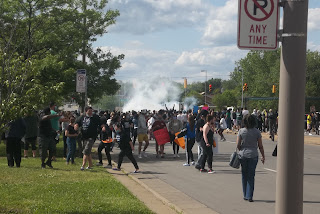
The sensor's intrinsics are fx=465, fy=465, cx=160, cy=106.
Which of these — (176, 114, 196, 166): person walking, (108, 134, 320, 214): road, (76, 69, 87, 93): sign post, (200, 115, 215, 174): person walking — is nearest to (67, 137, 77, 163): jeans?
(108, 134, 320, 214): road

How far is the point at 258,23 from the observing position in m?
3.93

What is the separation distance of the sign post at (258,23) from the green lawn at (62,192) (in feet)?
14.4

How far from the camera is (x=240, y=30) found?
13.0 ft

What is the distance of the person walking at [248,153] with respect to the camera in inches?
357

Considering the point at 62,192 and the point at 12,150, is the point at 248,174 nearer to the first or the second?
the point at 62,192

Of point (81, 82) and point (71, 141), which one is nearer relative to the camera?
point (71, 141)

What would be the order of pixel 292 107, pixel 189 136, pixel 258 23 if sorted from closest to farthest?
pixel 292 107, pixel 258 23, pixel 189 136

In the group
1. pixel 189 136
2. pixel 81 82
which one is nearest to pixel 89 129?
pixel 81 82

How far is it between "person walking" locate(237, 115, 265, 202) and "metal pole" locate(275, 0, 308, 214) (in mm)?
5344

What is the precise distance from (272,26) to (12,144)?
36.4 feet

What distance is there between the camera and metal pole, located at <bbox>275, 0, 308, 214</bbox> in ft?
12.1

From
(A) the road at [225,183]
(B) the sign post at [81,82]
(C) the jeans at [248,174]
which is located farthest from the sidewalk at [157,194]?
(B) the sign post at [81,82]

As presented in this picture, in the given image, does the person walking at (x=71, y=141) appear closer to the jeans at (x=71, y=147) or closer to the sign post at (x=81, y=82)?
the jeans at (x=71, y=147)

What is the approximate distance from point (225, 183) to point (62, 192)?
422 cm
